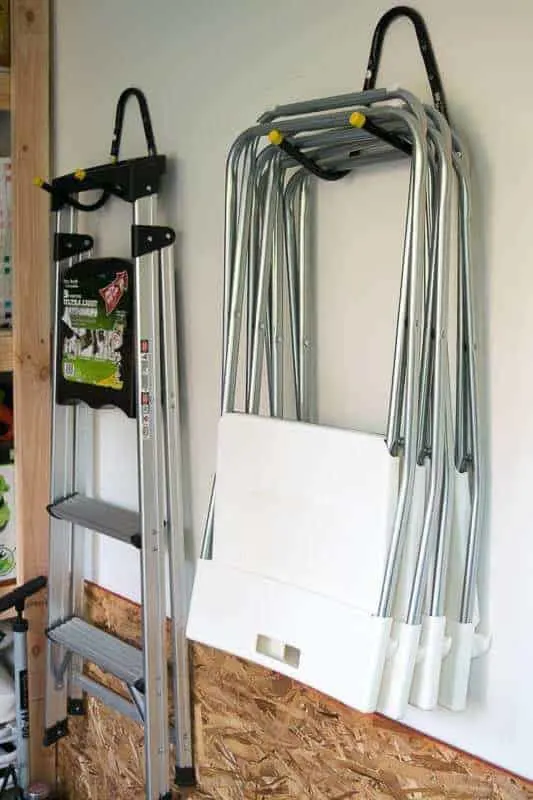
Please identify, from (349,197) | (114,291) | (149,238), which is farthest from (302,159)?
(114,291)

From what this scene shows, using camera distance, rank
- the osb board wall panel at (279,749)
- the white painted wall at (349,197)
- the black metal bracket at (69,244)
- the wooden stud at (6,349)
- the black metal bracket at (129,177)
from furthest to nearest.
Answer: the wooden stud at (6,349) → the black metal bracket at (69,244) → the black metal bracket at (129,177) → the osb board wall panel at (279,749) → the white painted wall at (349,197)

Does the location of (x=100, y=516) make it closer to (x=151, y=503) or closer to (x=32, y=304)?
(x=151, y=503)

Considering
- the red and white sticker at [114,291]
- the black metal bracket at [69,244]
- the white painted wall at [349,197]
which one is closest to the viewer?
the white painted wall at [349,197]

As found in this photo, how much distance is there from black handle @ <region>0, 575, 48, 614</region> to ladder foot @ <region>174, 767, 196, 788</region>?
1.69 feet

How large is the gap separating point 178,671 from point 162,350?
0.65m

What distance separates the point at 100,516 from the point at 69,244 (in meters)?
0.61

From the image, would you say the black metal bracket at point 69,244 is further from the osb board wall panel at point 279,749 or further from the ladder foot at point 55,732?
the ladder foot at point 55,732

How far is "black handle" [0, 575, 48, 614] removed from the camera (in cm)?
186

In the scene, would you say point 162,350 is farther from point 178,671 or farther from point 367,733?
point 367,733

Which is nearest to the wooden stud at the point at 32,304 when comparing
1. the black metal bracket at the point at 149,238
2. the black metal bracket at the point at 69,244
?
the black metal bracket at the point at 69,244

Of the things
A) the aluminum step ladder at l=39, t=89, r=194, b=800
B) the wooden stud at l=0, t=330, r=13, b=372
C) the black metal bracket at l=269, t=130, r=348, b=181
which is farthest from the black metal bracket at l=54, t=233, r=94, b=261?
the black metal bracket at l=269, t=130, r=348, b=181

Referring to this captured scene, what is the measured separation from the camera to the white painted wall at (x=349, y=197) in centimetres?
114

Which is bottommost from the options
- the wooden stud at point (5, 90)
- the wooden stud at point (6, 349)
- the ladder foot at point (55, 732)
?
the ladder foot at point (55, 732)

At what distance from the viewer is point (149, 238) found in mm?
1585
